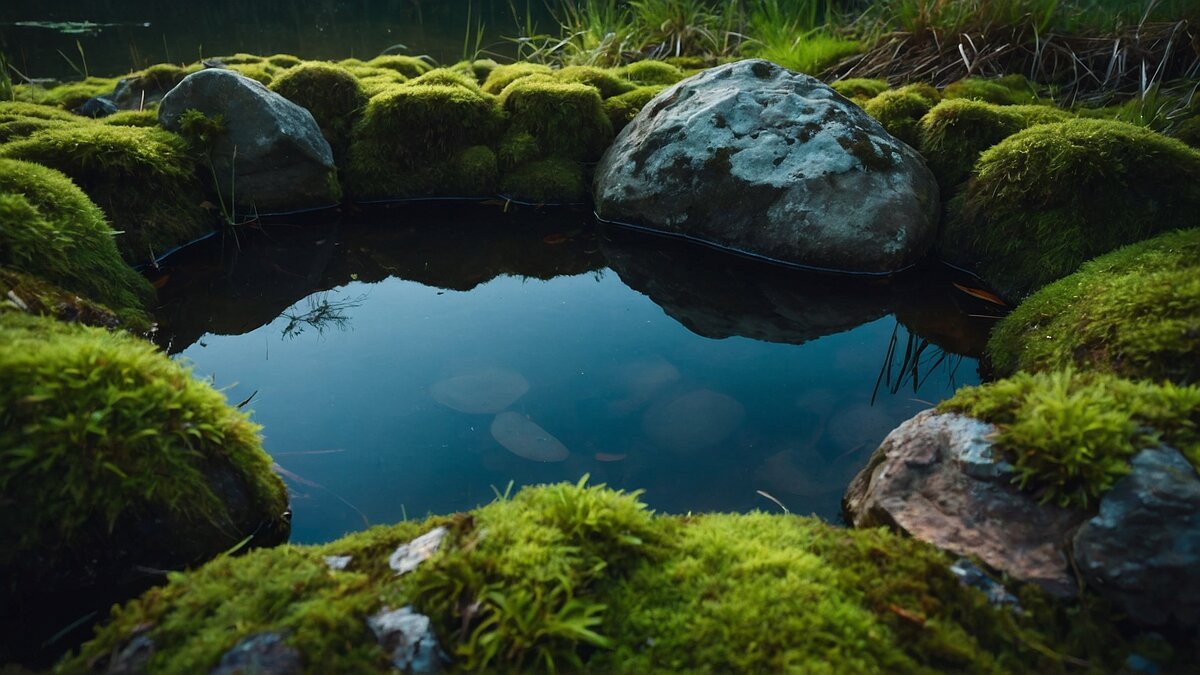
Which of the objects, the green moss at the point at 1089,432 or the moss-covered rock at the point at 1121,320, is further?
the moss-covered rock at the point at 1121,320

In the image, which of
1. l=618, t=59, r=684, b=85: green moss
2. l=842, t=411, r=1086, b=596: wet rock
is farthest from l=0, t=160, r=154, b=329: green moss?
l=618, t=59, r=684, b=85: green moss

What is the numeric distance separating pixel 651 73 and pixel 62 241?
6148mm

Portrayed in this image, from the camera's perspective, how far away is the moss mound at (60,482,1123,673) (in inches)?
80.9

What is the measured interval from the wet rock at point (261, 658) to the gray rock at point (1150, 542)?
239 cm

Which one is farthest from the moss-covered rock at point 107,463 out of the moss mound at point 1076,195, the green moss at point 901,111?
the green moss at point 901,111

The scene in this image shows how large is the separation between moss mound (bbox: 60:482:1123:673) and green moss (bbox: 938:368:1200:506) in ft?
1.44

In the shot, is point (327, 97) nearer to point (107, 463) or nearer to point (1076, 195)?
point (107, 463)

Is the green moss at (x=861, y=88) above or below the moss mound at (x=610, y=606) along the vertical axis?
above

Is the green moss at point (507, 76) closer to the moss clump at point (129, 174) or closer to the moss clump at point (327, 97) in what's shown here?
the moss clump at point (327, 97)

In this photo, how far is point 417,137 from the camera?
270 inches

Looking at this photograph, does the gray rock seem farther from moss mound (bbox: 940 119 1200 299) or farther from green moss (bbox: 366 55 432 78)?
green moss (bbox: 366 55 432 78)

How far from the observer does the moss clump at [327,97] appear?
7.00 metres

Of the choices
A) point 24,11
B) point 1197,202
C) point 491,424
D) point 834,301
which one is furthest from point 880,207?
point 24,11

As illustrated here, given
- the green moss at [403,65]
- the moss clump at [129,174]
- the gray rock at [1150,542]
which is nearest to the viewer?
the gray rock at [1150,542]
